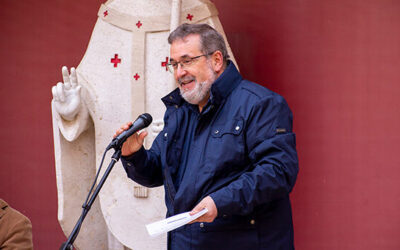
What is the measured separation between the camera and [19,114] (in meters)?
3.68

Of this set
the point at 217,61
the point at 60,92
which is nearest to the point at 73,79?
the point at 60,92

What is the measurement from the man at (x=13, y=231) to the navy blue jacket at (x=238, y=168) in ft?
1.73

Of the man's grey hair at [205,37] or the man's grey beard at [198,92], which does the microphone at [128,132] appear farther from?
the man's grey hair at [205,37]

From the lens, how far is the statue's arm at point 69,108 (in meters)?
2.59

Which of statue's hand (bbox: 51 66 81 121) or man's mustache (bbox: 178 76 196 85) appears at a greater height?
man's mustache (bbox: 178 76 196 85)

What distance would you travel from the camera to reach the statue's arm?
2.59 metres

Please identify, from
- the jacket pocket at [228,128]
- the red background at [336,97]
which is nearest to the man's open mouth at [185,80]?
the jacket pocket at [228,128]

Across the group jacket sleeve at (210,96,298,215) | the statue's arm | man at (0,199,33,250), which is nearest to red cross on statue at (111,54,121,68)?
the statue's arm

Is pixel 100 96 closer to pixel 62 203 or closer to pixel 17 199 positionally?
pixel 62 203

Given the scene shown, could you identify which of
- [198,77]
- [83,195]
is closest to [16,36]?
[83,195]

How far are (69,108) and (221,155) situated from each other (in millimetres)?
1033

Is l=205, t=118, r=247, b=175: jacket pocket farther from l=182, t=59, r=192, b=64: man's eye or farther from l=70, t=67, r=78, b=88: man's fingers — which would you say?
l=70, t=67, r=78, b=88: man's fingers

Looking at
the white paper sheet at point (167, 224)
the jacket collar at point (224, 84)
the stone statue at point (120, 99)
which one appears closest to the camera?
the white paper sheet at point (167, 224)

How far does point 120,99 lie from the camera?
9.12 feet
